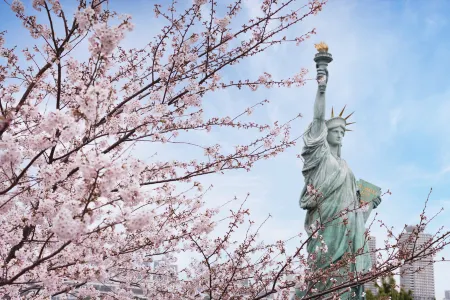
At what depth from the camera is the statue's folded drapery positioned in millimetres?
8383

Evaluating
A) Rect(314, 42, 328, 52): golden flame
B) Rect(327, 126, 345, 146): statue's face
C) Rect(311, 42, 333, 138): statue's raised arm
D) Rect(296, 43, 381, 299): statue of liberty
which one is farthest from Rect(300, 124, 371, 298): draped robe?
Rect(314, 42, 328, 52): golden flame

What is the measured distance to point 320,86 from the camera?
8867 millimetres

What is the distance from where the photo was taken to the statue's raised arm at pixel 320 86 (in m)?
8.84

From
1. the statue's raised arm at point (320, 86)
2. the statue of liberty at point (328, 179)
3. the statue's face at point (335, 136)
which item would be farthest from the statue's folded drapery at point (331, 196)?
the statue's face at point (335, 136)

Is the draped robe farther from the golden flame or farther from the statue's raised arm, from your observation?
the golden flame

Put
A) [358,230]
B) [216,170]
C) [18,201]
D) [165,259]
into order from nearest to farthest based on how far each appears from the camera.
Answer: [18,201], [216,170], [165,259], [358,230]

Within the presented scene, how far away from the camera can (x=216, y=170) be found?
3.91 m

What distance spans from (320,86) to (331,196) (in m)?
2.08

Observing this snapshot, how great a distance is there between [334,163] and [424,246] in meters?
5.90

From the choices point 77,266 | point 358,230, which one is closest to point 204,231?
point 77,266

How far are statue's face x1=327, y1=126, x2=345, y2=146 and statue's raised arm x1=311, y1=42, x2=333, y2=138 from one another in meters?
0.42

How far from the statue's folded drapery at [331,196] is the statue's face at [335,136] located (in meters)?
0.37

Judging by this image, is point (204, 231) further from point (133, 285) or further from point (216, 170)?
point (133, 285)

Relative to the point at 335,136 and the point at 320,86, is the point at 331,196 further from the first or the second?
the point at 320,86
